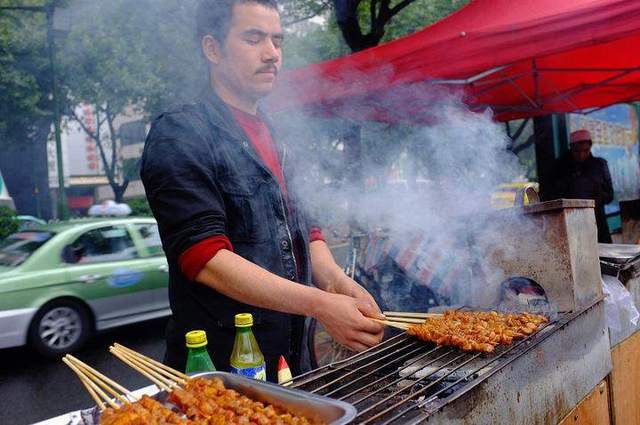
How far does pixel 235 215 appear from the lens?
1893 millimetres

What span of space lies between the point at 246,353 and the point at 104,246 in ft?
18.6

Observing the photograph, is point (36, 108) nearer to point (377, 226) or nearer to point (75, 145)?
point (377, 226)

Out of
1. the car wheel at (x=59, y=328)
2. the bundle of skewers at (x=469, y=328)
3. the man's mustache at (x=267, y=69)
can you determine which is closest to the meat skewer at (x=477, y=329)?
the bundle of skewers at (x=469, y=328)

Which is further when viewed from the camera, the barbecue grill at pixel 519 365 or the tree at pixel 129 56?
the tree at pixel 129 56

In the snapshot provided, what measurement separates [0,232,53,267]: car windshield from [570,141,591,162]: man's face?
6.80 m

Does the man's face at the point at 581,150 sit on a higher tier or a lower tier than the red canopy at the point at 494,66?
lower

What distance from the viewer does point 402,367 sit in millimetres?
1841

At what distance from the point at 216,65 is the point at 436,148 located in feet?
11.8

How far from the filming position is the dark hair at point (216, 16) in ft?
6.26

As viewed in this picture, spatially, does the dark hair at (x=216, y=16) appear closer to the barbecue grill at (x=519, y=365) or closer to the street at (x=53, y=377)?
the barbecue grill at (x=519, y=365)

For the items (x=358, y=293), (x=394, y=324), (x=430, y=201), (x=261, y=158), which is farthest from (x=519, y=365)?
(x=430, y=201)

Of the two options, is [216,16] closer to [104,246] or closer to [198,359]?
[198,359]

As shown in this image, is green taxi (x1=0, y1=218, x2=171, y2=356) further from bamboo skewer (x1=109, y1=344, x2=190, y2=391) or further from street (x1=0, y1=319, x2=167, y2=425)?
bamboo skewer (x1=109, y1=344, x2=190, y2=391)

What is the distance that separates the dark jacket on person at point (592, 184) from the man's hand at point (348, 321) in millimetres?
5848
